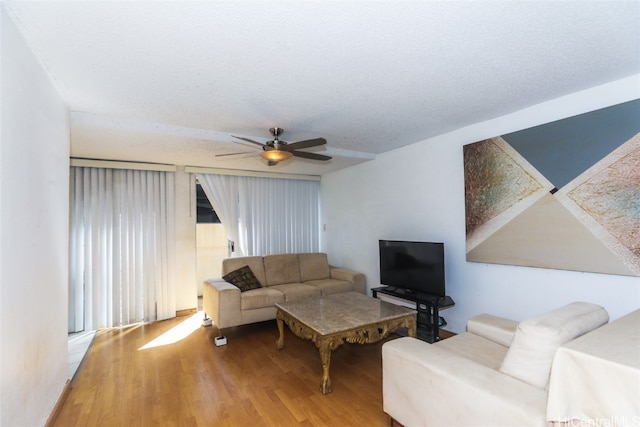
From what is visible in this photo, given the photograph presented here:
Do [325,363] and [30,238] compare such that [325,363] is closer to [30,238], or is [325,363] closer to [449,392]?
[449,392]

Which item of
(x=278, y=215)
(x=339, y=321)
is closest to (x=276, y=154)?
(x=339, y=321)

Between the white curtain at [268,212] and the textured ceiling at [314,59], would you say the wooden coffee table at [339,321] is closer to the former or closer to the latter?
the textured ceiling at [314,59]

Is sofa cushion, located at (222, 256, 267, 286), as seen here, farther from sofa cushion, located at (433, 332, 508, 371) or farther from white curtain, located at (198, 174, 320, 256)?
sofa cushion, located at (433, 332, 508, 371)

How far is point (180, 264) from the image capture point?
177 inches

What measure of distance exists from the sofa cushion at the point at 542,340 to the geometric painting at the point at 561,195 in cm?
107

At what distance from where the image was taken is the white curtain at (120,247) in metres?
3.91

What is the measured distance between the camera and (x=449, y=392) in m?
1.46

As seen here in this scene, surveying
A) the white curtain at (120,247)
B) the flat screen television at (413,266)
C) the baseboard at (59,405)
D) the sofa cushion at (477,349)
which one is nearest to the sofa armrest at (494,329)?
the sofa cushion at (477,349)

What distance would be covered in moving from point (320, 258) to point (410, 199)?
6.03ft

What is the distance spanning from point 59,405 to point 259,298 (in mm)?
1934

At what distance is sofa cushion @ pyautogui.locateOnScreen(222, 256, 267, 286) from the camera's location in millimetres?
4191

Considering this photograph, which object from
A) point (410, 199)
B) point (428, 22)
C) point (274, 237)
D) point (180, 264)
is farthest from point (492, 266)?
Result: point (180, 264)

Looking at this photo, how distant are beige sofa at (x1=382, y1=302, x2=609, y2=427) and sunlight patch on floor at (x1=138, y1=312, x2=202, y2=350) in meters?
2.78

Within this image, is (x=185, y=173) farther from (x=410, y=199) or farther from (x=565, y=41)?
(x=565, y=41)
